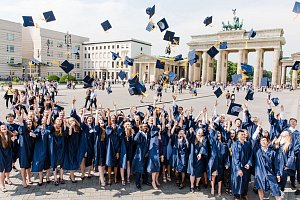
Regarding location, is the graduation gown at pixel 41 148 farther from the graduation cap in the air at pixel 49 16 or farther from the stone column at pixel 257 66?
the stone column at pixel 257 66

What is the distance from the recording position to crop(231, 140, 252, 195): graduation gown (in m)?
5.16

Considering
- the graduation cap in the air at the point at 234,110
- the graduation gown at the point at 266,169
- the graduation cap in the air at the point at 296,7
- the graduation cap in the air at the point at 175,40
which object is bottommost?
the graduation gown at the point at 266,169

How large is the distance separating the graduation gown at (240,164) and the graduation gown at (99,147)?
3.05 m

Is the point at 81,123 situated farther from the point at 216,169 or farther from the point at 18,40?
the point at 18,40

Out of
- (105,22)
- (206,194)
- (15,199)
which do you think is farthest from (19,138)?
(105,22)

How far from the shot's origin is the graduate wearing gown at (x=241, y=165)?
203 inches

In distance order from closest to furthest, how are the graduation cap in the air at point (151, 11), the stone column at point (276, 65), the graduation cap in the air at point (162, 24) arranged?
the graduation cap in the air at point (162, 24) < the graduation cap in the air at point (151, 11) < the stone column at point (276, 65)

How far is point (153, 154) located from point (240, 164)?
1.98 m

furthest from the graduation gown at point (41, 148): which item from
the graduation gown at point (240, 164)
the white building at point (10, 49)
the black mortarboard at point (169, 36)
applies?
the white building at point (10, 49)

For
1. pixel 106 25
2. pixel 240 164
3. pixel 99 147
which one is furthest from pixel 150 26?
pixel 240 164

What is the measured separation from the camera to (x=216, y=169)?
554 cm

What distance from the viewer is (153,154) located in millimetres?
5871

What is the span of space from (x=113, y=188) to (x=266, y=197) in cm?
355

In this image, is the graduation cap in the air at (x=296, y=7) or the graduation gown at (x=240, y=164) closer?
the graduation gown at (x=240, y=164)
